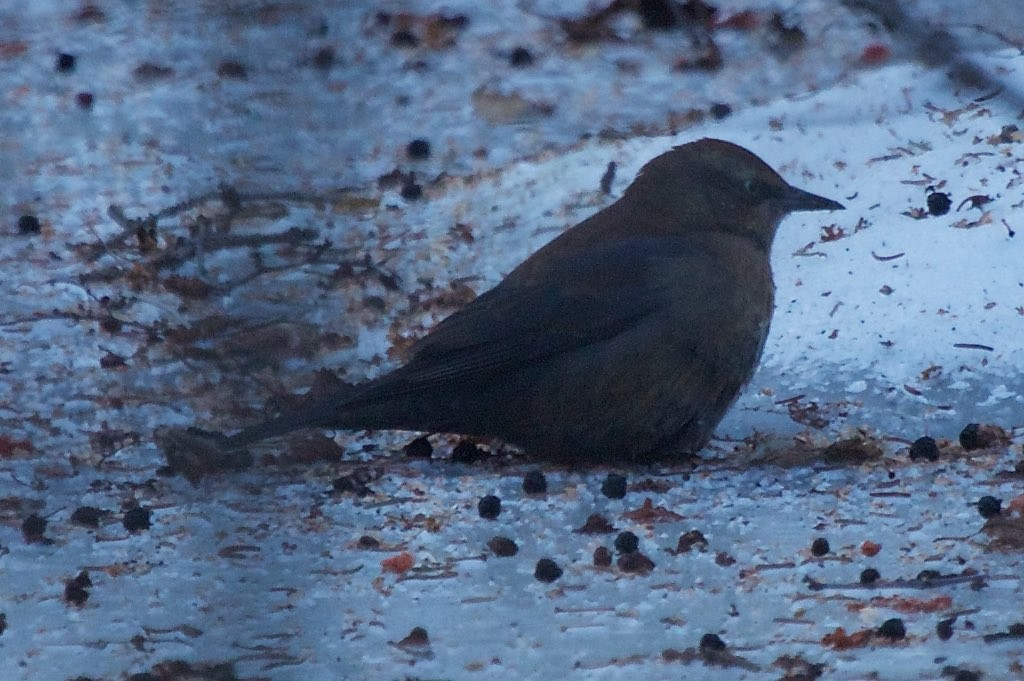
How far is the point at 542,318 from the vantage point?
15.3 feet

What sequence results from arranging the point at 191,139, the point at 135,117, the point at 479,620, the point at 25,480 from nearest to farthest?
the point at 479,620, the point at 25,480, the point at 191,139, the point at 135,117

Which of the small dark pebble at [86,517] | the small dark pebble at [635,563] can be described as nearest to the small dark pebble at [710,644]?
the small dark pebble at [635,563]

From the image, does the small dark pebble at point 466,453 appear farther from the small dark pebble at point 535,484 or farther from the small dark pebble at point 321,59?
the small dark pebble at point 321,59

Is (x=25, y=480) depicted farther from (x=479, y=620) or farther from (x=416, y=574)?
(x=479, y=620)

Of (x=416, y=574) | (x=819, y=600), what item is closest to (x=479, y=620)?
(x=416, y=574)

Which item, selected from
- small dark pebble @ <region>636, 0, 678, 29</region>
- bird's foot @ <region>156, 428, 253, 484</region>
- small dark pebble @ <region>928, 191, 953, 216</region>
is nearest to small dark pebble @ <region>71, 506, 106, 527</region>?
bird's foot @ <region>156, 428, 253, 484</region>

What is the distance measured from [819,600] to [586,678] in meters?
0.62

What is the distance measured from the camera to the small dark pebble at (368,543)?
3.95 m

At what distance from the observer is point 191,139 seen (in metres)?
5.85

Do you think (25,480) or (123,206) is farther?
(123,206)

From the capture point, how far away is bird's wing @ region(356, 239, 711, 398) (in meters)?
4.57

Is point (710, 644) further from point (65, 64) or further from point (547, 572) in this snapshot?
point (65, 64)

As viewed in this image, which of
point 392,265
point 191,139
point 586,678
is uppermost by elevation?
point 191,139

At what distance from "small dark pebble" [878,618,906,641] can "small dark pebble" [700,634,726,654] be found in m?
0.33
